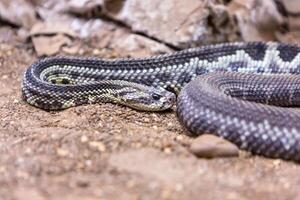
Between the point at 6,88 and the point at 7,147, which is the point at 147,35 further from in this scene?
the point at 7,147

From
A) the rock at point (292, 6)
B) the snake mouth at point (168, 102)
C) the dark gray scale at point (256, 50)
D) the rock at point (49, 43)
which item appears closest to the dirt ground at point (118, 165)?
the snake mouth at point (168, 102)

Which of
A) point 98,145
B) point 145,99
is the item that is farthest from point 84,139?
point 145,99

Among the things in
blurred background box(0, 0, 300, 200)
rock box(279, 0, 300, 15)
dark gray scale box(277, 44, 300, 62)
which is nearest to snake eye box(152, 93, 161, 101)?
blurred background box(0, 0, 300, 200)

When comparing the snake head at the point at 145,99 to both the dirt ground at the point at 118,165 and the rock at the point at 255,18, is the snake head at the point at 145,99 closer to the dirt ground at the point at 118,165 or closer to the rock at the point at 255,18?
the dirt ground at the point at 118,165

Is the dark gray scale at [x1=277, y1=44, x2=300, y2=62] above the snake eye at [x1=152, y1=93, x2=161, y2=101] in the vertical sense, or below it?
above

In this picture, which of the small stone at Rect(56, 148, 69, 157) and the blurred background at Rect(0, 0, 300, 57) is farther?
the blurred background at Rect(0, 0, 300, 57)

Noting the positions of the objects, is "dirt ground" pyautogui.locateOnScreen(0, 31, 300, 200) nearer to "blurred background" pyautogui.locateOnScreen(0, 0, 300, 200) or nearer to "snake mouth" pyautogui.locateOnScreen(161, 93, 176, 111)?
"blurred background" pyautogui.locateOnScreen(0, 0, 300, 200)

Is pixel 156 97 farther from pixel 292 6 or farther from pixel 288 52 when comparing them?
pixel 292 6
